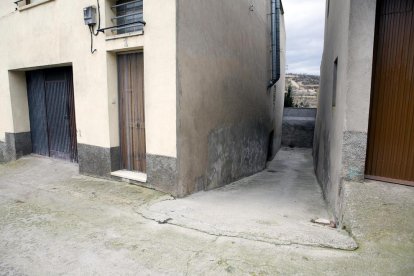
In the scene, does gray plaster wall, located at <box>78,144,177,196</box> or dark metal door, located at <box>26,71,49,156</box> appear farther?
dark metal door, located at <box>26,71,49,156</box>

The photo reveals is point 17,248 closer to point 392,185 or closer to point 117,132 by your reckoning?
point 117,132

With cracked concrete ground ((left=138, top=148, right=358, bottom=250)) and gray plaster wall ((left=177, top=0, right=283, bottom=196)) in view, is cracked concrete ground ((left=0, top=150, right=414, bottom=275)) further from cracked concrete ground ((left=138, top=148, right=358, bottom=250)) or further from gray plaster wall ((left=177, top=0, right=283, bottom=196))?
gray plaster wall ((left=177, top=0, right=283, bottom=196))

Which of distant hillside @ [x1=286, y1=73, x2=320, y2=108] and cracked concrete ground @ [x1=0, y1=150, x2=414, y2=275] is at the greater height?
distant hillside @ [x1=286, y1=73, x2=320, y2=108]

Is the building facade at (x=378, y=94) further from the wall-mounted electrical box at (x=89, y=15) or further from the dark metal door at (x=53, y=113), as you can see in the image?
the dark metal door at (x=53, y=113)

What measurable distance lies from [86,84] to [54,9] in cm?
199

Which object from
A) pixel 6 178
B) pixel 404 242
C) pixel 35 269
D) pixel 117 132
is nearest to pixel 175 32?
pixel 117 132

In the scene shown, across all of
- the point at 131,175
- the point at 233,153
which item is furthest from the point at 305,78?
the point at 131,175

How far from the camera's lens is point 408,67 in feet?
12.8

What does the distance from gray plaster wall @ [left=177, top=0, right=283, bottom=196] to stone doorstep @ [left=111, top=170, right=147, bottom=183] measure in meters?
0.87

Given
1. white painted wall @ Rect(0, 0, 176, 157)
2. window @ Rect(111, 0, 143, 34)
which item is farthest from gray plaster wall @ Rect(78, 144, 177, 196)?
window @ Rect(111, 0, 143, 34)

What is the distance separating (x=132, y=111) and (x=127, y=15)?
1.79 meters

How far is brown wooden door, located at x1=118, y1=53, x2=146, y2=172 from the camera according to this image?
5508 millimetres

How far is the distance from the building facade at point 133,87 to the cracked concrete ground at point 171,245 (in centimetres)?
131

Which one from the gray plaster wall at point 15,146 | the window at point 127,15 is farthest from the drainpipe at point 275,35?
the gray plaster wall at point 15,146
